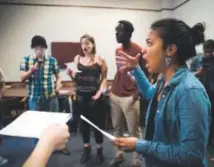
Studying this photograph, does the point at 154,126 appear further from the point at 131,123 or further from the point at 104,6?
the point at 104,6

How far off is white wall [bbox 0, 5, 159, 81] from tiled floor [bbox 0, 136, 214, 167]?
1974 millimetres

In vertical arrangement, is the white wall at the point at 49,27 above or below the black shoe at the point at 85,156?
above

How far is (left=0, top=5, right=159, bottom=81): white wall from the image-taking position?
18.3 feet

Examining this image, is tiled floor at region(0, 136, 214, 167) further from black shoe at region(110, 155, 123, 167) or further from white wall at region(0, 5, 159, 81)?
white wall at region(0, 5, 159, 81)

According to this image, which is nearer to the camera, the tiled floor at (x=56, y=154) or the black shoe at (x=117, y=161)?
the black shoe at (x=117, y=161)

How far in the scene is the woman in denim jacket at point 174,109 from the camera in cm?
107

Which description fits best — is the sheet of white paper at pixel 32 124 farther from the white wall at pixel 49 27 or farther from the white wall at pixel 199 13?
the white wall at pixel 49 27

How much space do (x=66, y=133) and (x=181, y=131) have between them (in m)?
0.46

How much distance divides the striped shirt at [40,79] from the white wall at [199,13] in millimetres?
2696

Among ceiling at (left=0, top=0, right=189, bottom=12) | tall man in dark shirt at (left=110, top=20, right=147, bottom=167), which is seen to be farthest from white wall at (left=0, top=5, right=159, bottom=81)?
tall man in dark shirt at (left=110, top=20, right=147, bottom=167)

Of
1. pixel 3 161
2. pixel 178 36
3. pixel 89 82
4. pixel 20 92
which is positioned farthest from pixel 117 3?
pixel 178 36

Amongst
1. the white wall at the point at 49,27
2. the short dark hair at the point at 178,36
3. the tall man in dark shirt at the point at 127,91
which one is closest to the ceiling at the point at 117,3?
the white wall at the point at 49,27

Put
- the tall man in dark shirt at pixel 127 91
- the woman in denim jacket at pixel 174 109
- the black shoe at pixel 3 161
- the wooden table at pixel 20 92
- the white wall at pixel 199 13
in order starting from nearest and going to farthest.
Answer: the woman in denim jacket at pixel 174 109, the tall man in dark shirt at pixel 127 91, the black shoe at pixel 3 161, the white wall at pixel 199 13, the wooden table at pixel 20 92

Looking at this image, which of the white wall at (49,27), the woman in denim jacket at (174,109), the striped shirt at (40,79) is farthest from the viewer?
the white wall at (49,27)
